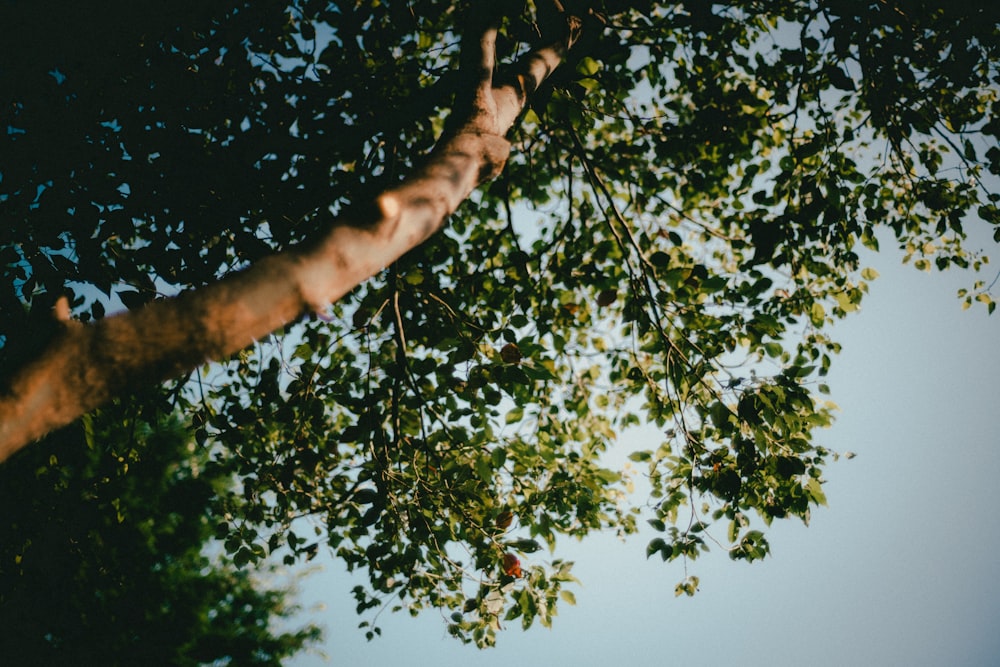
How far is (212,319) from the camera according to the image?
3.22 feet

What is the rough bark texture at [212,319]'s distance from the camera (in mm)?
871

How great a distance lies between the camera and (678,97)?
4.99 metres

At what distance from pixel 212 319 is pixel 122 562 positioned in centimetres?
624

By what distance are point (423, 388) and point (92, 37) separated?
121 inches

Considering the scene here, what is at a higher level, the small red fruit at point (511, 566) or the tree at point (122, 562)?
the tree at point (122, 562)

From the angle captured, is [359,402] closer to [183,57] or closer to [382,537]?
[382,537]

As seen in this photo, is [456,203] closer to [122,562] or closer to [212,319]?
[212,319]

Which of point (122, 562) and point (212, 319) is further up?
point (122, 562)

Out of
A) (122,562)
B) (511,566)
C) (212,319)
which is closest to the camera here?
(212,319)

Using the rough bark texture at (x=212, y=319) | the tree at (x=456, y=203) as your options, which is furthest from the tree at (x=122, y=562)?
the rough bark texture at (x=212, y=319)

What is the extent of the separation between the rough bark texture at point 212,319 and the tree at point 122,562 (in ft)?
9.82

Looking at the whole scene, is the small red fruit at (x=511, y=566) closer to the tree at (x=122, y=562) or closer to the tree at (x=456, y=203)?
the tree at (x=456, y=203)

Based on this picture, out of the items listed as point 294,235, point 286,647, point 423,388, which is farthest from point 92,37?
point 286,647

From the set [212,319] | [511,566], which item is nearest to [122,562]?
[511,566]
